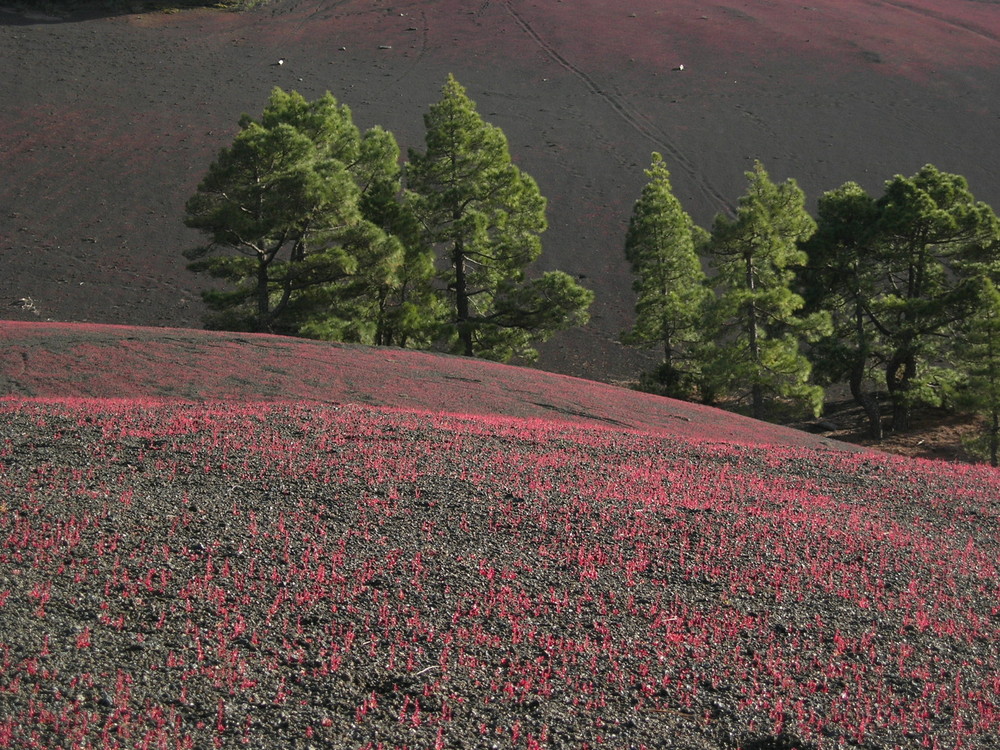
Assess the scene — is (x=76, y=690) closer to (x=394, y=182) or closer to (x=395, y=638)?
(x=395, y=638)

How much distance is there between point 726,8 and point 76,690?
7941 centimetres

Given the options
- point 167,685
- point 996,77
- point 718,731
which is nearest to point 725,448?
point 718,731

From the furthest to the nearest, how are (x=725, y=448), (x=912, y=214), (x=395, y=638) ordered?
(x=912, y=214), (x=725, y=448), (x=395, y=638)

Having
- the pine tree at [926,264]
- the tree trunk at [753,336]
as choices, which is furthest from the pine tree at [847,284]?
the tree trunk at [753,336]

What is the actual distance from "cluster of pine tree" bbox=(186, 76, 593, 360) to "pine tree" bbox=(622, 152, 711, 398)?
263 cm

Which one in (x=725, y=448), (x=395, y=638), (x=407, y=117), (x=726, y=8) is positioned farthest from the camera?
(x=726, y=8)

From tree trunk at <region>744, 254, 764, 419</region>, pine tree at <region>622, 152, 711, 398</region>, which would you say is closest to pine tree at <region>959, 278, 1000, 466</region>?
tree trunk at <region>744, 254, 764, 419</region>

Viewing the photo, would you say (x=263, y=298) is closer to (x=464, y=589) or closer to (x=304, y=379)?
(x=304, y=379)

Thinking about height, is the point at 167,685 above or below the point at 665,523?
below

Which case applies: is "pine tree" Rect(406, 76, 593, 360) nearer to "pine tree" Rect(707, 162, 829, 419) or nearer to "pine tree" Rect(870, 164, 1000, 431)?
"pine tree" Rect(707, 162, 829, 419)

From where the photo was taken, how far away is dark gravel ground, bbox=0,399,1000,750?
22.8ft

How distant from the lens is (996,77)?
69.6 meters

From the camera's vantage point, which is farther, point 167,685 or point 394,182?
point 394,182

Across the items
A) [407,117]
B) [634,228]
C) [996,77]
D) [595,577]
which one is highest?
[996,77]
